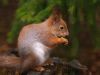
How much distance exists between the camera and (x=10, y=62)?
399 cm

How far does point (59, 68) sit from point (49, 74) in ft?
0.58

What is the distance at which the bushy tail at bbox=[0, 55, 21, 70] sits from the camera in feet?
12.8

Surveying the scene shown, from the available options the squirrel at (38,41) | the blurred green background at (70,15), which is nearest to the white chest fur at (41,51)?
the squirrel at (38,41)

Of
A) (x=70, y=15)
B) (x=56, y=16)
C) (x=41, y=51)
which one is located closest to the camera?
(x=41, y=51)

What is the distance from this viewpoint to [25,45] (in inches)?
145

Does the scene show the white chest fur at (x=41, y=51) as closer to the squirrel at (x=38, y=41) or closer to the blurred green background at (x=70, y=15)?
the squirrel at (x=38, y=41)

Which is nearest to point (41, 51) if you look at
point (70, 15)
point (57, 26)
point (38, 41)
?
point (38, 41)

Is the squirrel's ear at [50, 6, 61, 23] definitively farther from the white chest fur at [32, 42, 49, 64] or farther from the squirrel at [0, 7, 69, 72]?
the white chest fur at [32, 42, 49, 64]

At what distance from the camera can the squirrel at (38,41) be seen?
365 cm

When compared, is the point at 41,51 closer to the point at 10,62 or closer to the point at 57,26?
the point at 57,26

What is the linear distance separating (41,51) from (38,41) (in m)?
0.10

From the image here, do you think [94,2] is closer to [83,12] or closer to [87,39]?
[83,12]

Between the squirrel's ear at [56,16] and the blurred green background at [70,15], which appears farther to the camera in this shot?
the blurred green background at [70,15]

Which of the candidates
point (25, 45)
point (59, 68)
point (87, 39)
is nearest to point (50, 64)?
point (59, 68)
